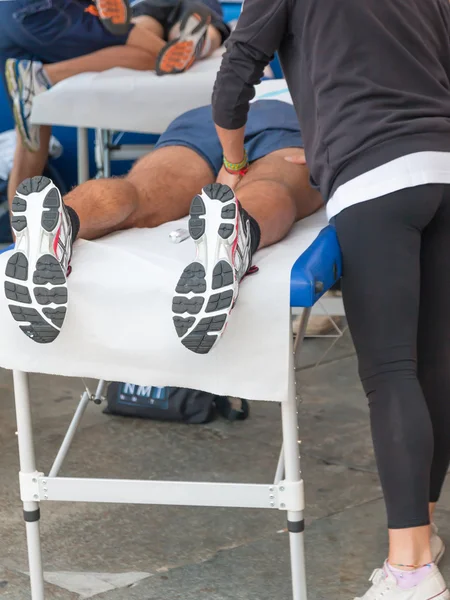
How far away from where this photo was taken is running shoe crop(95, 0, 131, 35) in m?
3.52

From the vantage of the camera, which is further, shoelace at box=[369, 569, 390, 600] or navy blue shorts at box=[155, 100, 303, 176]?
navy blue shorts at box=[155, 100, 303, 176]

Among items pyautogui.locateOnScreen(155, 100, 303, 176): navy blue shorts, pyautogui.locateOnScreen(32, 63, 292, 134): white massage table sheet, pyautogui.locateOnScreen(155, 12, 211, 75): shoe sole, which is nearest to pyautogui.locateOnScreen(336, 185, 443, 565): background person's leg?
pyautogui.locateOnScreen(155, 100, 303, 176): navy blue shorts

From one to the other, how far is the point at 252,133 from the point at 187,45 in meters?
1.22

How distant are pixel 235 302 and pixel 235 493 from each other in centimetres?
34

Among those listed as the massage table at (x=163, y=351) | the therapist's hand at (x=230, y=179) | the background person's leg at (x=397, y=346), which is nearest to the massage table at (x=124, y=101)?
the therapist's hand at (x=230, y=179)

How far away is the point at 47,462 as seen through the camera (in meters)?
2.52

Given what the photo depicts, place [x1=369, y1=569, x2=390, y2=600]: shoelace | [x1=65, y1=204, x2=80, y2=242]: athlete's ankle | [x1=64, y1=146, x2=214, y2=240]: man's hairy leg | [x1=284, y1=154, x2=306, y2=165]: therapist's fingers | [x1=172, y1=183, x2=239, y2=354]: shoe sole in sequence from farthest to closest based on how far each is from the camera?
[x1=284, y1=154, x2=306, y2=165]: therapist's fingers, [x1=64, y1=146, x2=214, y2=240]: man's hairy leg, [x1=65, y1=204, x2=80, y2=242]: athlete's ankle, [x1=369, y1=569, x2=390, y2=600]: shoelace, [x1=172, y1=183, x2=239, y2=354]: shoe sole

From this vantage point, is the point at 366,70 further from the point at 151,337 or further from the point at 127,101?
the point at 127,101

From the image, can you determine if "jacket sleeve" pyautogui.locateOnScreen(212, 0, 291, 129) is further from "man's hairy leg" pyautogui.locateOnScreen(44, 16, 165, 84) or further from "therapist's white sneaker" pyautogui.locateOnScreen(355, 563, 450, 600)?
"man's hairy leg" pyautogui.locateOnScreen(44, 16, 165, 84)

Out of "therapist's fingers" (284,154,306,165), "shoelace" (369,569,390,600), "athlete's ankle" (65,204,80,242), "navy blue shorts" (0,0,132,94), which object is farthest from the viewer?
"navy blue shorts" (0,0,132,94)

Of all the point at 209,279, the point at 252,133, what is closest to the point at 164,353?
the point at 209,279

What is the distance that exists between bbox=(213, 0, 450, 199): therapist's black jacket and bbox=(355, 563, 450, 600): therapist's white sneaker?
2.20ft

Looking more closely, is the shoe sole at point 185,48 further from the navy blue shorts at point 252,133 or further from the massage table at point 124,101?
the navy blue shorts at point 252,133

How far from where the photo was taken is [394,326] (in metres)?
1.64
